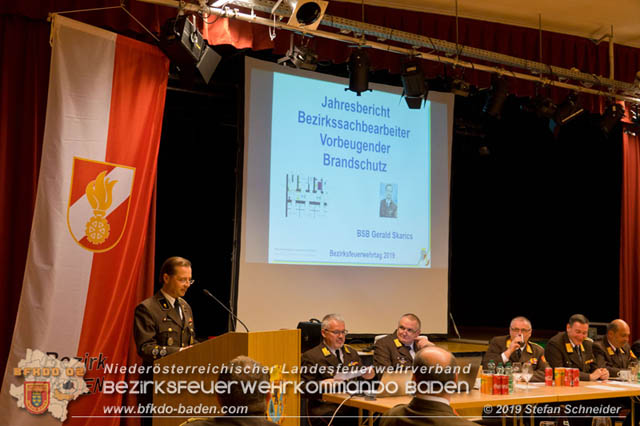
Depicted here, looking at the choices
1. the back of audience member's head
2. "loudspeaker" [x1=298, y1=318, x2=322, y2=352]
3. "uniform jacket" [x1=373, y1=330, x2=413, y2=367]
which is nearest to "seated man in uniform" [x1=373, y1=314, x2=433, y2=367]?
"uniform jacket" [x1=373, y1=330, x2=413, y2=367]

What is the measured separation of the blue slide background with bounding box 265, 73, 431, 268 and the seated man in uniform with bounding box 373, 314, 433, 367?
1.34 m

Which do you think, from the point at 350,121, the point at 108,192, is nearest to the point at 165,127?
the point at 350,121

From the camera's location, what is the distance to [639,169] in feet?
26.1

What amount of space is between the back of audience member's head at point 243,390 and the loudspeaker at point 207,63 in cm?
341

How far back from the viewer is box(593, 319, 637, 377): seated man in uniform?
5.96m

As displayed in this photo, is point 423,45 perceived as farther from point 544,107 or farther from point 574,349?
point 574,349

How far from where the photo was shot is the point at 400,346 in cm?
521

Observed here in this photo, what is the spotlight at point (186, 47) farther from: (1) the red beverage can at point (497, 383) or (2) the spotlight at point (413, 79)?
(1) the red beverage can at point (497, 383)

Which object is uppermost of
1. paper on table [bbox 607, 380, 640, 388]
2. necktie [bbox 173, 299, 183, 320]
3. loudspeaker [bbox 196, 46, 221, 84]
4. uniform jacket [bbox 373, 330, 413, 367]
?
loudspeaker [bbox 196, 46, 221, 84]

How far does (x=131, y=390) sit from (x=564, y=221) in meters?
6.66

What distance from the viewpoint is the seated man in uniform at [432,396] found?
2467 millimetres

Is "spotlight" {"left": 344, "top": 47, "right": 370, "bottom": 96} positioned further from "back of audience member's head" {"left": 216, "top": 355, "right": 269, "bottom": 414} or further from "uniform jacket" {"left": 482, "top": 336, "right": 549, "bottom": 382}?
"back of audience member's head" {"left": 216, "top": 355, "right": 269, "bottom": 414}

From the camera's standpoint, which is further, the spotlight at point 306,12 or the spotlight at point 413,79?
the spotlight at point 413,79

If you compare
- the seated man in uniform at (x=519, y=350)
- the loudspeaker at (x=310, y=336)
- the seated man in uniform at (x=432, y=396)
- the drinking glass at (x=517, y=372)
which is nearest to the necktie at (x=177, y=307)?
the loudspeaker at (x=310, y=336)
